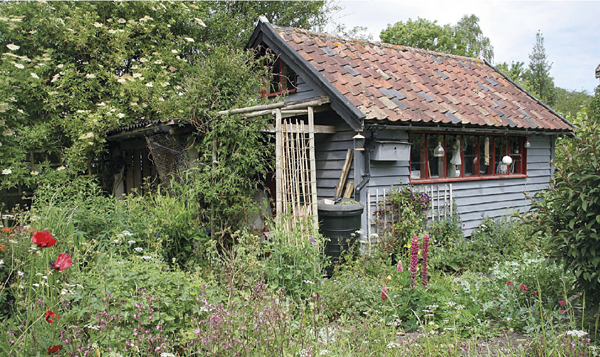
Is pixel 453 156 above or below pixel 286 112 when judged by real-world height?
below

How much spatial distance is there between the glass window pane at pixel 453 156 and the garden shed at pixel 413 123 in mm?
22

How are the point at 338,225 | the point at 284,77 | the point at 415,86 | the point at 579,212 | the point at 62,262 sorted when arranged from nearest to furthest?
1. the point at 62,262
2. the point at 579,212
3. the point at 338,225
4. the point at 284,77
5. the point at 415,86

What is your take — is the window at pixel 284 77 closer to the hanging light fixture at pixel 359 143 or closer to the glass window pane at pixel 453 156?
the hanging light fixture at pixel 359 143

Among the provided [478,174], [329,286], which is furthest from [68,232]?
[478,174]

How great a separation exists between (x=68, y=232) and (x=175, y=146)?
3.31m

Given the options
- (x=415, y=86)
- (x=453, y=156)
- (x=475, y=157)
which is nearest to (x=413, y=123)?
(x=415, y=86)

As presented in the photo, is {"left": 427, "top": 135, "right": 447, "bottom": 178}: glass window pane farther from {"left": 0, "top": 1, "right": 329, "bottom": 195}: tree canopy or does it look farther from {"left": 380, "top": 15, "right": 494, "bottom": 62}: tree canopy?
{"left": 380, "top": 15, "right": 494, "bottom": 62}: tree canopy

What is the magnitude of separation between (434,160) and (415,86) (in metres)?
1.75

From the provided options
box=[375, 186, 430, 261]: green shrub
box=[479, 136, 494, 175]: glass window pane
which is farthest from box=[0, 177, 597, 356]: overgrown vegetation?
→ box=[479, 136, 494, 175]: glass window pane

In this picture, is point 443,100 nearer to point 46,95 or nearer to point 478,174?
point 478,174

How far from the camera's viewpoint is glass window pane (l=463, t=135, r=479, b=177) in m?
9.48

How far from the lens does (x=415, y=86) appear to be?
926 cm

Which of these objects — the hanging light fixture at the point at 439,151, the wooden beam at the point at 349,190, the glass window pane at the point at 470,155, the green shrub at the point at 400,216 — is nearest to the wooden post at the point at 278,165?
the wooden beam at the point at 349,190

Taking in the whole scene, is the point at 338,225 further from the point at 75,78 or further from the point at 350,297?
the point at 75,78
